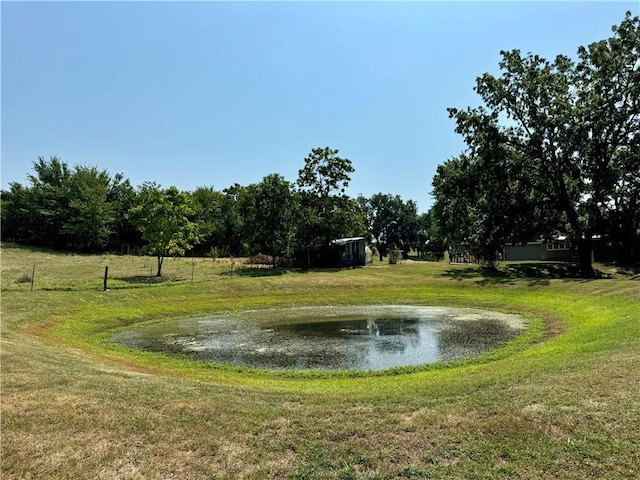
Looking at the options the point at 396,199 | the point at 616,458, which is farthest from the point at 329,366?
the point at 396,199

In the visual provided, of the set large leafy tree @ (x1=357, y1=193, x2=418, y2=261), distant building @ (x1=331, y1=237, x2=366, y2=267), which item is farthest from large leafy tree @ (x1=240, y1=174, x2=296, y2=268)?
large leafy tree @ (x1=357, y1=193, x2=418, y2=261)

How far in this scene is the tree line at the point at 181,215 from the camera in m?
35.6

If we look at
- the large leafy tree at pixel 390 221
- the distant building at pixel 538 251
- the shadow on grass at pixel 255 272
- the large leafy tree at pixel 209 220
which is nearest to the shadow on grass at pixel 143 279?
the shadow on grass at pixel 255 272

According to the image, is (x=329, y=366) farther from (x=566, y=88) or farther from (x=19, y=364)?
(x=566, y=88)

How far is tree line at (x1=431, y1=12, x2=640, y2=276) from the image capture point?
99.9 ft

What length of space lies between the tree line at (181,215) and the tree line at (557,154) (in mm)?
13576

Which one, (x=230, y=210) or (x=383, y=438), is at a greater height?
(x=230, y=210)

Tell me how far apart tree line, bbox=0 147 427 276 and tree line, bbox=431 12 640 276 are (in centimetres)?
1358

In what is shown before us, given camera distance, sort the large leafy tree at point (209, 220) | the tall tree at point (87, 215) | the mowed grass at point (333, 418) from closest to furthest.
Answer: the mowed grass at point (333, 418), the tall tree at point (87, 215), the large leafy tree at point (209, 220)

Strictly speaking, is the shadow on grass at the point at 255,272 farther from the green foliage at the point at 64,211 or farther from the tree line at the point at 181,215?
the green foliage at the point at 64,211

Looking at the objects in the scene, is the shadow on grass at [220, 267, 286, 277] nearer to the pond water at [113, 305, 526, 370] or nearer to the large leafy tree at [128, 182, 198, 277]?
the large leafy tree at [128, 182, 198, 277]

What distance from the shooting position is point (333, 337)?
1547cm

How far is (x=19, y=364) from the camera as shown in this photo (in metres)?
8.51

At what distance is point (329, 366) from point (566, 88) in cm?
3083
